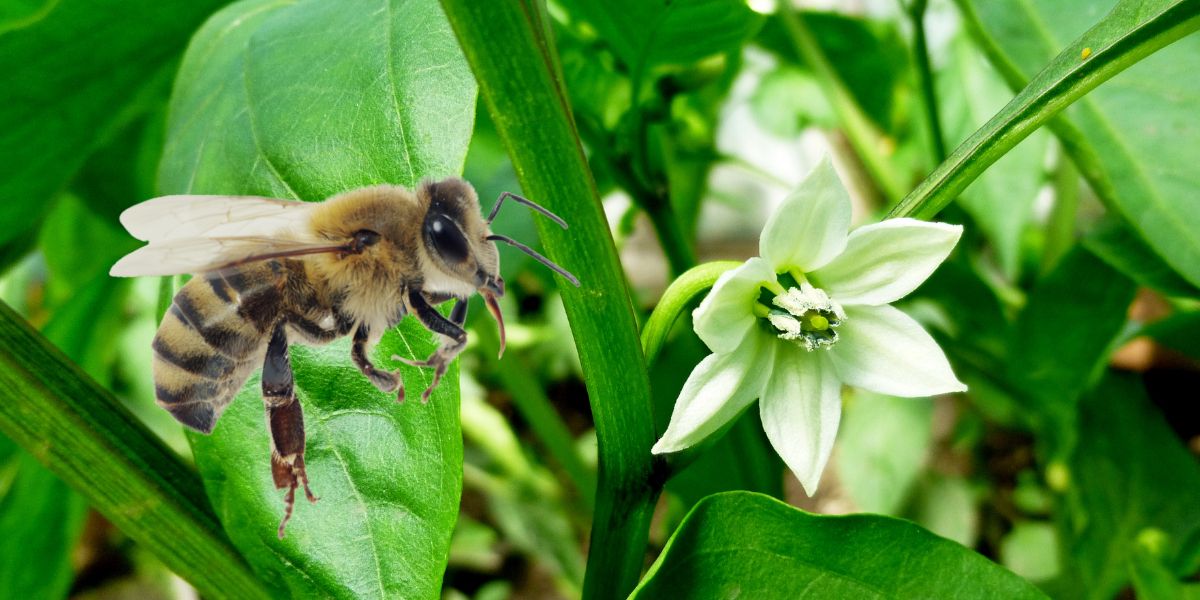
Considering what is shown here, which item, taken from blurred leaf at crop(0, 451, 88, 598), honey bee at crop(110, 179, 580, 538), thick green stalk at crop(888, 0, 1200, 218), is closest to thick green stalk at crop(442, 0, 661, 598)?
honey bee at crop(110, 179, 580, 538)

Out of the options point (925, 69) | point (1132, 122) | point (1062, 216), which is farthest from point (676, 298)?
point (1062, 216)

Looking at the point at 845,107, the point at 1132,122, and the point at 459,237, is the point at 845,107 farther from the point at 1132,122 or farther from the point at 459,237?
the point at 459,237

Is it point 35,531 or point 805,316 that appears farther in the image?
point 35,531

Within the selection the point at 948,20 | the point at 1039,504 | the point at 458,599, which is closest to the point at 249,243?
the point at 458,599

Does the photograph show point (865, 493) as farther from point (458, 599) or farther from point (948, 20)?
point (948, 20)

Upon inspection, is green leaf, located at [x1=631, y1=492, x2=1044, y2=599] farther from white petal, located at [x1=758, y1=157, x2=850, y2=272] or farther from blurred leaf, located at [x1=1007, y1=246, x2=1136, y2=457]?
blurred leaf, located at [x1=1007, y1=246, x2=1136, y2=457]

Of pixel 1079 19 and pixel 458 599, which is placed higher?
pixel 1079 19
